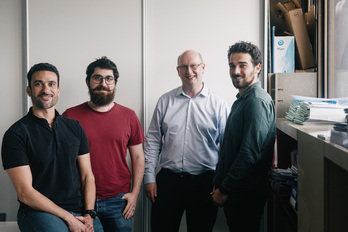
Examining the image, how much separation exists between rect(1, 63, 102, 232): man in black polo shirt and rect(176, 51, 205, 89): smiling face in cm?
83

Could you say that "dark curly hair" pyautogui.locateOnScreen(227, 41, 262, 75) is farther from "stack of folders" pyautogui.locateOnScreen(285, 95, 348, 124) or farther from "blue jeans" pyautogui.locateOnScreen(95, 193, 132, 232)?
"blue jeans" pyautogui.locateOnScreen(95, 193, 132, 232)

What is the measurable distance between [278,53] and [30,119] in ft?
5.94

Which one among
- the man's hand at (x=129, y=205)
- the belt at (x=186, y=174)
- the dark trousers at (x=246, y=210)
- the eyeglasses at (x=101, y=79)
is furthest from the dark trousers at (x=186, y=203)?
the eyeglasses at (x=101, y=79)

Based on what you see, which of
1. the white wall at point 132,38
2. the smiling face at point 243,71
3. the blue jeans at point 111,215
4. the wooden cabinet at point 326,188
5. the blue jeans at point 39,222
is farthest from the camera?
the white wall at point 132,38

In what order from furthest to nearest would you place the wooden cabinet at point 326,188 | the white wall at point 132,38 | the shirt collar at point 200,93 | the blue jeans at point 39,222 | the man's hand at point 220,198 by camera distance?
the white wall at point 132,38
the shirt collar at point 200,93
the man's hand at point 220,198
the blue jeans at point 39,222
the wooden cabinet at point 326,188

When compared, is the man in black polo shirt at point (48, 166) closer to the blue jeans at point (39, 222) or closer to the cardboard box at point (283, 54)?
the blue jeans at point (39, 222)

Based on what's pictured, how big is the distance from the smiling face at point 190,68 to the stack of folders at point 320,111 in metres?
0.73

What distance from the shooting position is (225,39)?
94.5 inches

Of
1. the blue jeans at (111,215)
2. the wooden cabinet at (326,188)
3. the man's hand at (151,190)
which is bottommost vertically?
the blue jeans at (111,215)

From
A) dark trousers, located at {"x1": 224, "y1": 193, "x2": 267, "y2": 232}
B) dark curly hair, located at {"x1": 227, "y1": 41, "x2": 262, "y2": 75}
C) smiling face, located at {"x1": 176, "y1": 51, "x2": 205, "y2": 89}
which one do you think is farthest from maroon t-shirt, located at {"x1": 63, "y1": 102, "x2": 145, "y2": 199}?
dark curly hair, located at {"x1": 227, "y1": 41, "x2": 262, "y2": 75}

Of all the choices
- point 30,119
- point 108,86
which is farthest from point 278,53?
point 30,119

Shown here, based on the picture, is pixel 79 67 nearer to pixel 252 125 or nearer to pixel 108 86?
pixel 108 86

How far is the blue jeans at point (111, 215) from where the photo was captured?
1.96 m

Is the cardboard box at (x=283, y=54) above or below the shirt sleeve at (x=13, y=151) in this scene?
above
